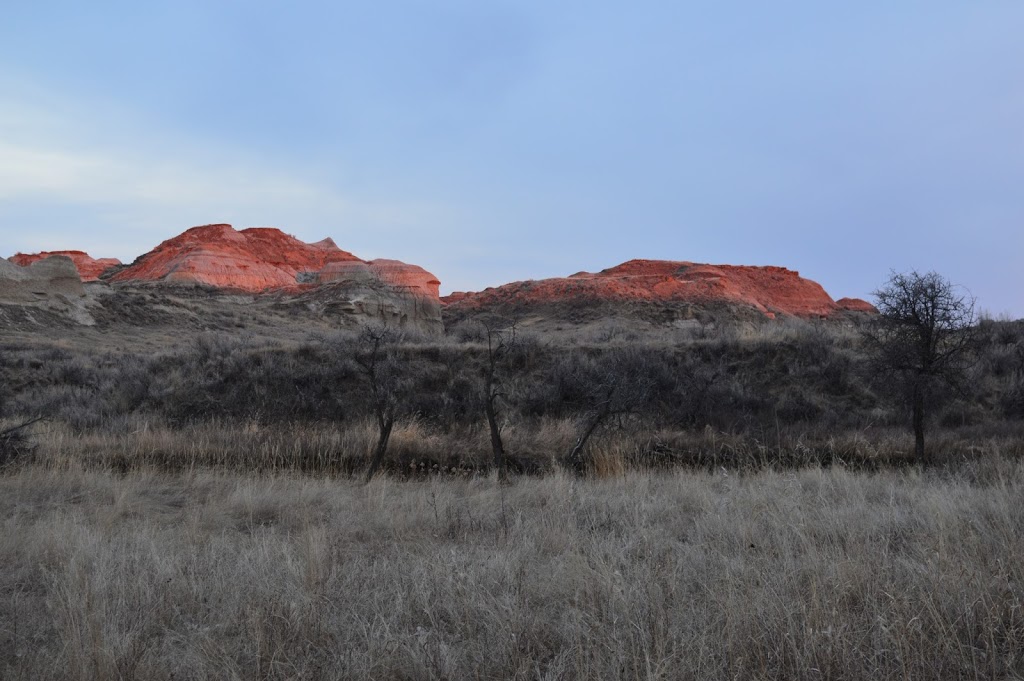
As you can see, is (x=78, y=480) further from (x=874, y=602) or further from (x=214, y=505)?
(x=874, y=602)

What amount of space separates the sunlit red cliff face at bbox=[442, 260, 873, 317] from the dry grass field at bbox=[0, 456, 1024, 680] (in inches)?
1472

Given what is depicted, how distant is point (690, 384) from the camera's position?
14297 millimetres

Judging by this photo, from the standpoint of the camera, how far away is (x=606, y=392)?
11391 millimetres

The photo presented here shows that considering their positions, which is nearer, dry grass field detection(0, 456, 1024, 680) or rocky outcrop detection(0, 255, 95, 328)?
dry grass field detection(0, 456, 1024, 680)

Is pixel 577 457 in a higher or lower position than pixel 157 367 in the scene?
lower

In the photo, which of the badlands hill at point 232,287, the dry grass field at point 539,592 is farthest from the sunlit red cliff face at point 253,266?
the dry grass field at point 539,592

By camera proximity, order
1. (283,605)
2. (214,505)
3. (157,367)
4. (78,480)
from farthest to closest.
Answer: (157,367) < (78,480) < (214,505) < (283,605)

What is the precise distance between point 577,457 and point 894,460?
5284 millimetres

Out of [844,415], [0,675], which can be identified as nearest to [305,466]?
[0,675]

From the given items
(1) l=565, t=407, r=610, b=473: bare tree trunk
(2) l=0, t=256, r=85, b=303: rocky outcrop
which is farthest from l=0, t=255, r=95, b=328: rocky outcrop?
(1) l=565, t=407, r=610, b=473: bare tree trunk

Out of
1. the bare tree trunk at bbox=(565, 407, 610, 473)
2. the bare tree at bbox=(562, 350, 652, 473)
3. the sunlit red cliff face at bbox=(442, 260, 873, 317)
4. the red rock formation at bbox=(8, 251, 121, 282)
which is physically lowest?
the bare tree trunk at bbox=(565, 407, 610, 473)

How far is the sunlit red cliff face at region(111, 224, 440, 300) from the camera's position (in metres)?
52.7

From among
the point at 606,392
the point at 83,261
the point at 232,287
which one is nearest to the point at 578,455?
the point at 606,392

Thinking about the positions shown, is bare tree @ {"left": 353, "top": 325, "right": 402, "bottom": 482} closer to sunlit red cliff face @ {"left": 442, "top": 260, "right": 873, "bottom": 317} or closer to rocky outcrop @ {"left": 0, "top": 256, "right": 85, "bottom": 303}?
rocky outcrop @ {"left": 0, "top": 256, "right": 85, "bottom": 303}
